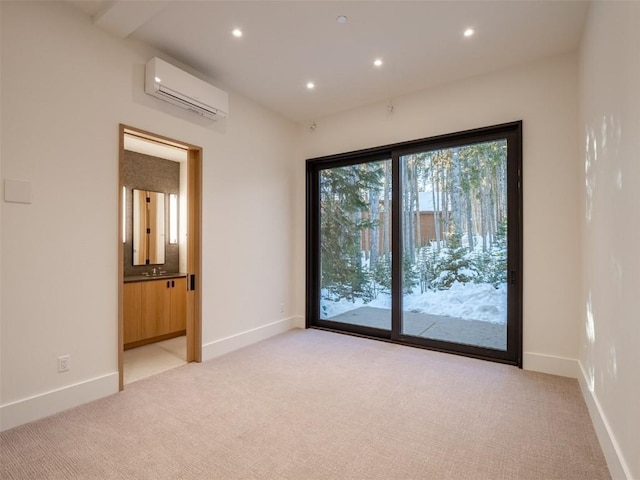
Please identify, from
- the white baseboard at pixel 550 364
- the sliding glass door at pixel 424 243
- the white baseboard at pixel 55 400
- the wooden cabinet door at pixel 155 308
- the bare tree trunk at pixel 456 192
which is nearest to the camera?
the white baseboard at pixel 55 400

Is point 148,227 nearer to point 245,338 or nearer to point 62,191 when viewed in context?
point 245,338

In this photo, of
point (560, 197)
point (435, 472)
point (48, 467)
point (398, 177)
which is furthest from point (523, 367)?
point (48, 467)

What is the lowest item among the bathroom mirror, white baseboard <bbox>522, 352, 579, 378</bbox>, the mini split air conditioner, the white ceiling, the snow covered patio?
white baseboard <bbox>522, 352, 579, 378</bbox>

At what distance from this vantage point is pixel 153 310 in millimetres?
4203

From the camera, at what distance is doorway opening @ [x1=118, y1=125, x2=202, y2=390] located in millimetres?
3510

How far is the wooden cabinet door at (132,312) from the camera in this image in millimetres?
3926

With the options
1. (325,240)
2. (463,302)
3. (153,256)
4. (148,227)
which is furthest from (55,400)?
(463,302)

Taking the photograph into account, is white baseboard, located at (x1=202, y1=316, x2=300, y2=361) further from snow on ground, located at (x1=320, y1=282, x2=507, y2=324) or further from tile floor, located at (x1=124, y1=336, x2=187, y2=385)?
snow on ground, located at (x1=320, y1=282, x2=507, y2=324)

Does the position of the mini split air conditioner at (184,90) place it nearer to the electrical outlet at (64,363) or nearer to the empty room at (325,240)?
the empty room at (325,240)

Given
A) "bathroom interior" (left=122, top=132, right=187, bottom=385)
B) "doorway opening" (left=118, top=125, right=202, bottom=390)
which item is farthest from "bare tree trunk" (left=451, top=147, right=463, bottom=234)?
"bathroom interior" (left=122, top=132, right=187, bottom=385)

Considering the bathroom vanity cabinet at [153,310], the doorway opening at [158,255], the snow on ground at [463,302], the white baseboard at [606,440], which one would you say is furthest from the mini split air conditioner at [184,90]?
the white baseboard at [606,440]

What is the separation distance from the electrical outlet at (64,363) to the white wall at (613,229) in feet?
11.3

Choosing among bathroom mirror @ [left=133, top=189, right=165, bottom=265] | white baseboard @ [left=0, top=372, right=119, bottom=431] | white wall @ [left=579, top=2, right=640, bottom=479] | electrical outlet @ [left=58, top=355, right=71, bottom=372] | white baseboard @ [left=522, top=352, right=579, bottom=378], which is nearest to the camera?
white wall @ [left=579, top=2, right=640, bottom=479]

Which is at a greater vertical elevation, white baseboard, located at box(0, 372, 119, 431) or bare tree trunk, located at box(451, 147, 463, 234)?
bare tree trunk, located at box(451, 147, 463, 234)
